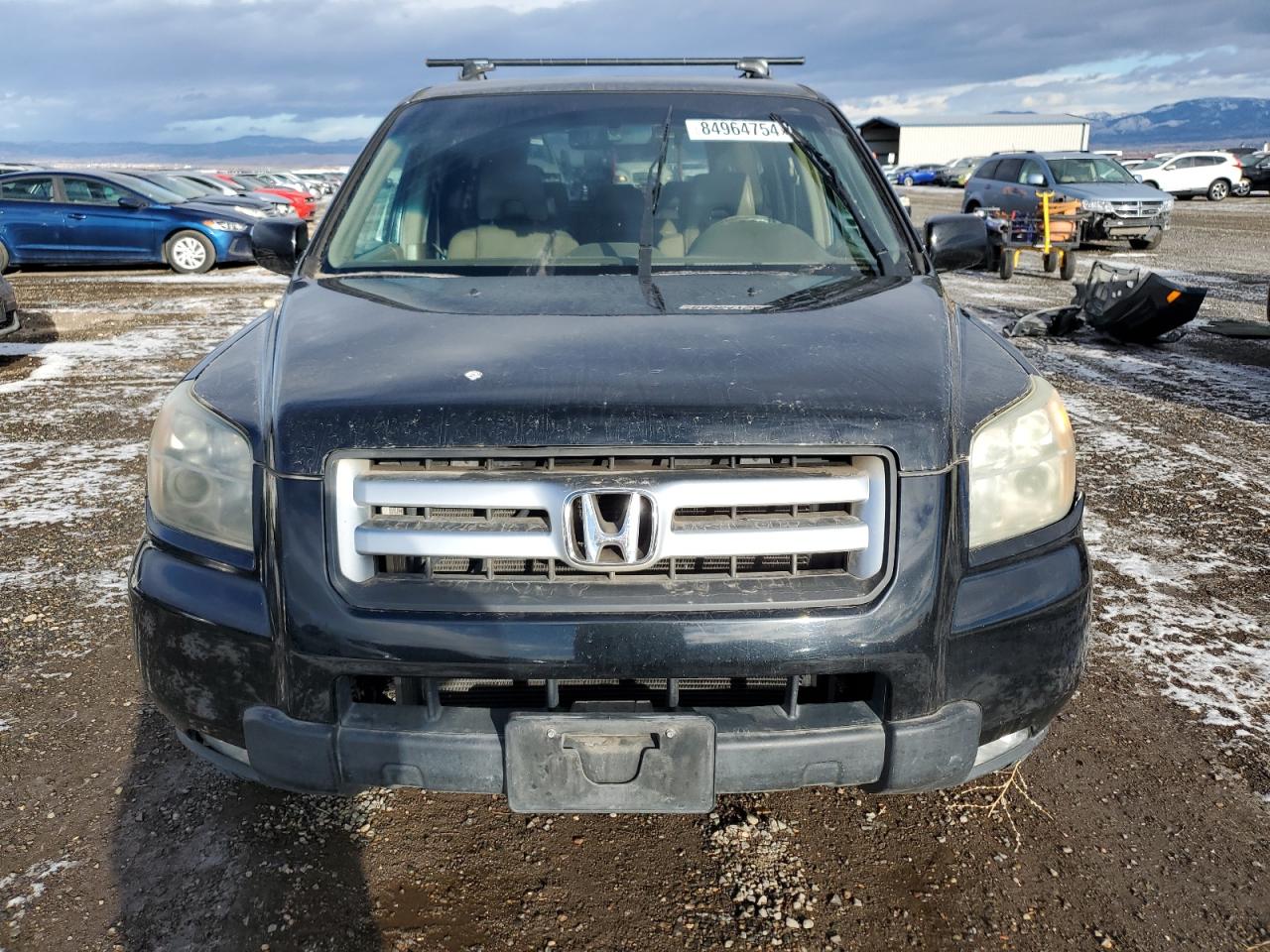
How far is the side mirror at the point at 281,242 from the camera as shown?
3.31 meters

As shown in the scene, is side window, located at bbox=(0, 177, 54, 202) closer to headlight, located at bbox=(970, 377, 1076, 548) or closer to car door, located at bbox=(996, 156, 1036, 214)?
car door, located at bbox=(996, 156, 1036, 214)

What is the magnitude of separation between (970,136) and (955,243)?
96.7 m

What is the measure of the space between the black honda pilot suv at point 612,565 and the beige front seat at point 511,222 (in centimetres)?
86

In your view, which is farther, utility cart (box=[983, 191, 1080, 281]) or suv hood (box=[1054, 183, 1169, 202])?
suv hood (box=[1054, 183, 1169, 202])

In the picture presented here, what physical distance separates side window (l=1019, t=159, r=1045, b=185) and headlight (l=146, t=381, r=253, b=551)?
61.8 ft

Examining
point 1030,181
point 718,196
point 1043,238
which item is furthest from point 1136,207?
point 718,196

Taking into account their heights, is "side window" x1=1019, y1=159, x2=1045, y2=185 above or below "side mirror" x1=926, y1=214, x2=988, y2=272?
above

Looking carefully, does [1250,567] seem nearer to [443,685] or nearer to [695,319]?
[695,319]

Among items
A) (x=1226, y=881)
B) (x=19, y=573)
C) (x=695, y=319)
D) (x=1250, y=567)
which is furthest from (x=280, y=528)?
(x=1250, y=567)

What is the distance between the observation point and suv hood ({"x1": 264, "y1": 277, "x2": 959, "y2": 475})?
1.85 metres

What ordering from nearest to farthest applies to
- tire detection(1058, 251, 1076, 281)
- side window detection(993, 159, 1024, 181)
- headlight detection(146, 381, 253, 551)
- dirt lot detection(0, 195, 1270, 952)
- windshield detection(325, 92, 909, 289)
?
headlight detection(146, 381, 253, 551) < dirt lot detection(0, 195, 1270, 952) < windshield detection(325, 92, 909, 289) < tire detection(1058, 251, 1076, 281) < side window detection(993, 159, 1024, 181)

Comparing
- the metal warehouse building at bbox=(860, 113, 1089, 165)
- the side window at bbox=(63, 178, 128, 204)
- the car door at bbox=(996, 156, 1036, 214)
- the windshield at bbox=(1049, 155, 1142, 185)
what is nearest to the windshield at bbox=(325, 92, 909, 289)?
the side window at bbox=(63, 178, 128, 204)

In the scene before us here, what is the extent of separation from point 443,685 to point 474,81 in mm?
2426

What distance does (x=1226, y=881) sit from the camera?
2283 millimetres
